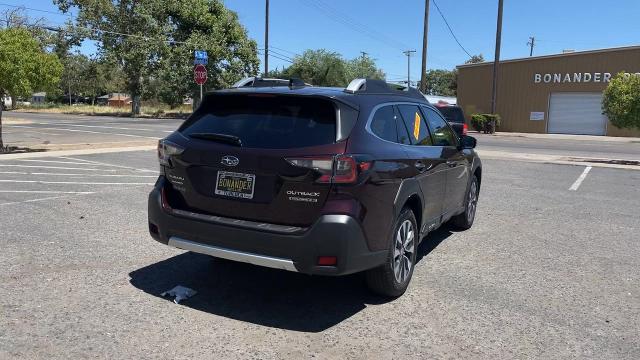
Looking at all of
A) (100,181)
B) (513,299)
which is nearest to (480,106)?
(100,181)

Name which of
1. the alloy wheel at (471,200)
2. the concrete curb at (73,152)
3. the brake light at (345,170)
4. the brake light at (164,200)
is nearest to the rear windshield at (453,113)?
the concrete curb at (73,152)

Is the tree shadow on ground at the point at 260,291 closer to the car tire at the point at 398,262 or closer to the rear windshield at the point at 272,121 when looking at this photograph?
the car tire at the point at 398,262

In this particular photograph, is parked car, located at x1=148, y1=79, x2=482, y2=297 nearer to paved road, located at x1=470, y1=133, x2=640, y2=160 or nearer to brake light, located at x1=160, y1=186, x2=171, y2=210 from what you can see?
brake light, located at x1=160, y1=186, x2=171, y2=210

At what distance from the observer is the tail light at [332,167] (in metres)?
3.78

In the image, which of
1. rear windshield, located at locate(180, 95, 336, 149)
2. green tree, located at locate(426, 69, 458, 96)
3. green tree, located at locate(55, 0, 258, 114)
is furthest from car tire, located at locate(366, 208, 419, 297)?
green tree, located at locate(426, 69, 458, 96)

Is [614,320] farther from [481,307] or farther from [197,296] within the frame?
[197,296]

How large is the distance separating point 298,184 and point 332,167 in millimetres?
266

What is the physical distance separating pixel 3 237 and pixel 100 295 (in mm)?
2381

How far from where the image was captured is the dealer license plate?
157 inches

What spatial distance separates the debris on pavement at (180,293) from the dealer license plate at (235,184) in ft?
Result: 3.19

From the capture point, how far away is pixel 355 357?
11.6ft

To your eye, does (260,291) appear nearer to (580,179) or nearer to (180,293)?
(180,293)

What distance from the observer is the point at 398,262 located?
4531 mm

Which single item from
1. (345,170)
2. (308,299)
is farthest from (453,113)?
(345,170)
